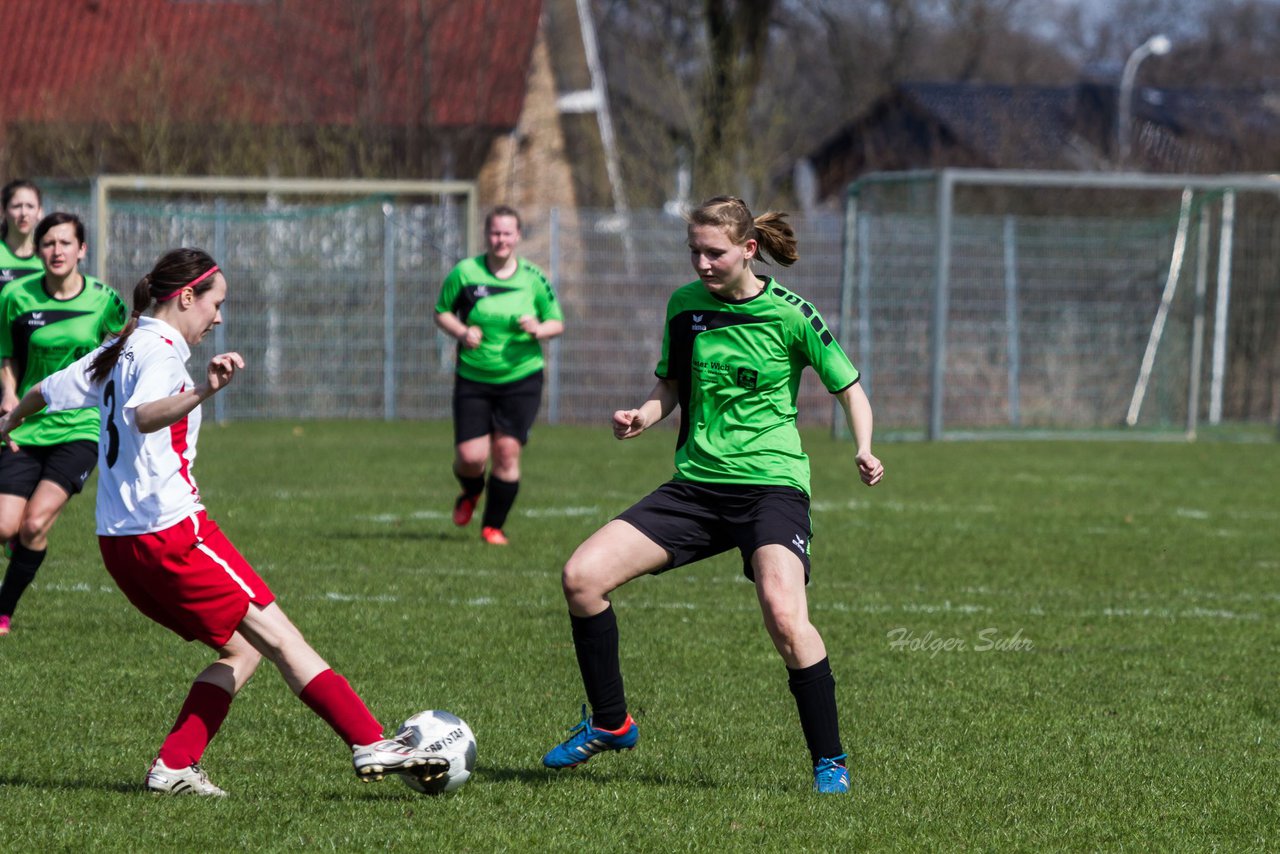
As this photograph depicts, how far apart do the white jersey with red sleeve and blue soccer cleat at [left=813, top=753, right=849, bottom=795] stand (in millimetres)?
1963

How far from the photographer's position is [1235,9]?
53.8 meters

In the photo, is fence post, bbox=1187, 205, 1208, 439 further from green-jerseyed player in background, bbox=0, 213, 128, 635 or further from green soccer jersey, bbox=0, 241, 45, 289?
green-jerseyed player in background, bbox=0, 213, 128, 635

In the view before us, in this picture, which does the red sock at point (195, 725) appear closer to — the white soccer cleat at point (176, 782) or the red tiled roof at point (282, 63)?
the white soccer cleat at point (176, 782)

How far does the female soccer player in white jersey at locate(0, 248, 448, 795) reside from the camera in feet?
15.5

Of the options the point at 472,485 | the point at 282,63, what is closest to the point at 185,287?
the point at 472,485

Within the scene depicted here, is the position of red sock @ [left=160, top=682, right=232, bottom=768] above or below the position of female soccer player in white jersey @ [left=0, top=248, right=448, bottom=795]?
below

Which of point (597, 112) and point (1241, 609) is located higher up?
point (597, 112)

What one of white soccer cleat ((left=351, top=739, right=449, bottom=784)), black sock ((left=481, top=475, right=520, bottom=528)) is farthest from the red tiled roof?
white soccer cleat ((left=351, top=739, right=449, bottom=784))

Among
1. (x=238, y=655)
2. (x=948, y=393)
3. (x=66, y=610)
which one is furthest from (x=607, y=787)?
(x=948, y=393)

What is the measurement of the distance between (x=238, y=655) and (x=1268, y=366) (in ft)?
63.0

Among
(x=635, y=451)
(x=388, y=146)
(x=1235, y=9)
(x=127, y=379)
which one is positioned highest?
(x=1235, y=9)

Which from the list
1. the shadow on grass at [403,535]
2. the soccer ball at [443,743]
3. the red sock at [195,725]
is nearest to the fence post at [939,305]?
the shadow on grass at [403,535]

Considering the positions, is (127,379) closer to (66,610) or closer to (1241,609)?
(66,610)

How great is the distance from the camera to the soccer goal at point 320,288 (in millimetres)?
20969
